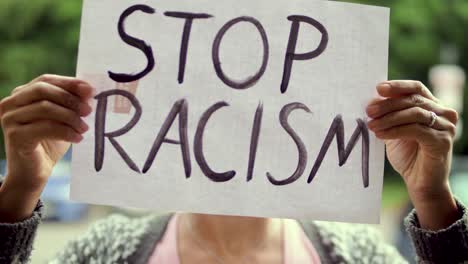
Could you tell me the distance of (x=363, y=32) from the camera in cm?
158

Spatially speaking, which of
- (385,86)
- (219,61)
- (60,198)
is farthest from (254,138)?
(60,198)

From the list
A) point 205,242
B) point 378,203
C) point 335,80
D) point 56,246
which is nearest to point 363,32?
point 335,80

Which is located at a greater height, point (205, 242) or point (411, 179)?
point (411, 179)

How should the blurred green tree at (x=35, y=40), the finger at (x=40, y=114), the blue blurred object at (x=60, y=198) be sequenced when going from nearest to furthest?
1. the finger at (x=40, y=114)
2. the blue blurred object at (x=60, y=198)
3. the blurred green tree at (x=35, y=40)

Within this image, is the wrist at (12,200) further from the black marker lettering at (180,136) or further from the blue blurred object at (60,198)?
the blue blurred object at (60,198)

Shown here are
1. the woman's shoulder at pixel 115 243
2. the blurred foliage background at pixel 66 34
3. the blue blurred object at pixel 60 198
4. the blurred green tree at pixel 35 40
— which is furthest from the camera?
the blurred foliage background at pixel 66 34

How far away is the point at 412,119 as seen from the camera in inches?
58.0

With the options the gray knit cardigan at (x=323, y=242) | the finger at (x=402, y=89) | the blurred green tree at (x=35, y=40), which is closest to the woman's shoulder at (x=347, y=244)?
the gray knit cardigan at (x=323, y=242)

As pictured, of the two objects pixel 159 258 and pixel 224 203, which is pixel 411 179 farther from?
pixel 159 258

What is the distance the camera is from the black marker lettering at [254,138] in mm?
1561

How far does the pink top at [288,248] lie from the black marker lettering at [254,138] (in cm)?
31

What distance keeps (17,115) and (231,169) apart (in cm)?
47

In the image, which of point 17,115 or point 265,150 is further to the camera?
point 265,150

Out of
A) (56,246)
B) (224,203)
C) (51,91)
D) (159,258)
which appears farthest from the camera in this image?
(56,246)
